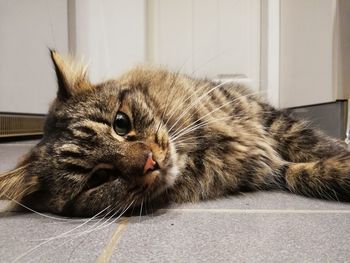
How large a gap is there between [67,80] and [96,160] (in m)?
0.31

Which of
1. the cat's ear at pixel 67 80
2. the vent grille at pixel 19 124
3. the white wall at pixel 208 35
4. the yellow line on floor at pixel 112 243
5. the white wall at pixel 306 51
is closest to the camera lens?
the yellow line on floor at pixel 112 243

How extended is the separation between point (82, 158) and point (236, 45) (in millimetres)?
2344

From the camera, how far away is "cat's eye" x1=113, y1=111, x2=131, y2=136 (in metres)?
0.94

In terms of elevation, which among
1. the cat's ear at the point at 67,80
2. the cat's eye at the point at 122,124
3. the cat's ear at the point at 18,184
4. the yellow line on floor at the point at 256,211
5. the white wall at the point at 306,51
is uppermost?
the white wall at the point at 306,51

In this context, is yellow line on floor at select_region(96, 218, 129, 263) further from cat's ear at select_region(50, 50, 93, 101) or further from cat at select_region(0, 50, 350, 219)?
cat's ear at select_region(50, 50, 93, 101)

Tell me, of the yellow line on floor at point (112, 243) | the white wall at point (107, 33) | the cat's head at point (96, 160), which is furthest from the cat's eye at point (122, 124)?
the white wall at point (107, 33)

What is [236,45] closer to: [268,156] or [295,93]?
[295,93]

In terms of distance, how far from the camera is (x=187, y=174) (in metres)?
1.07

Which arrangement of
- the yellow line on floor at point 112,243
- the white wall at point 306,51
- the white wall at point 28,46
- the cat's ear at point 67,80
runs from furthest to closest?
the white wall at point 28,46
the white wall at point 306,51
the cat's ear at point 67,80
the yellow line on floor at point 112,243

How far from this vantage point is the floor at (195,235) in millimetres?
643

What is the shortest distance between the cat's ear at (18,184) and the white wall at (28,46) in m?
1.70

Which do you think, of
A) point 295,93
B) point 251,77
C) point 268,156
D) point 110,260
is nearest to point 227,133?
point 268,156

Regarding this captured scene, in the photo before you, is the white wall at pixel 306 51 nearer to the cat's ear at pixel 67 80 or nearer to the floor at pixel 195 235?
the floor at pixel 195 235

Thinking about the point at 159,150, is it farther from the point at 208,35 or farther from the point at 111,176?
the point at 208,35
